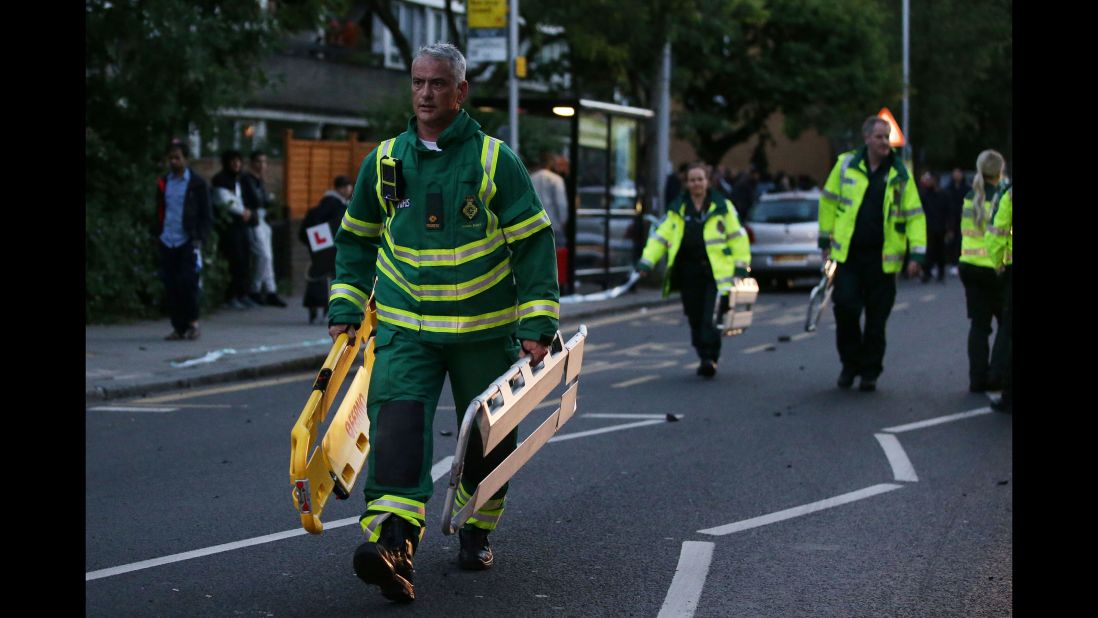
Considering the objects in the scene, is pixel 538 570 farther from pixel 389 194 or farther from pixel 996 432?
pixel 996 432

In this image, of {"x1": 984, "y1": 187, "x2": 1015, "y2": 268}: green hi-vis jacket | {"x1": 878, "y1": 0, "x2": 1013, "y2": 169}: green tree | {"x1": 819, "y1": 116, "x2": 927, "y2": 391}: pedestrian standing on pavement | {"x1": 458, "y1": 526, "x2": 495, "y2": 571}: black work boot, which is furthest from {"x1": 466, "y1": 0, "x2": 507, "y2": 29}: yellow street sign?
{"x1": 878, "y1": 0, "x2": 1013, "y2": 169}: green tree

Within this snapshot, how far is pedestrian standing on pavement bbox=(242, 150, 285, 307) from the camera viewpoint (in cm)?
1934

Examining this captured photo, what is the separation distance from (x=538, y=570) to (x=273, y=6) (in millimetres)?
15459

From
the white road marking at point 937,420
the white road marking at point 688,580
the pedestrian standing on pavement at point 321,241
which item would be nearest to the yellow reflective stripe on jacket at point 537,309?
the white road marking at point 688,580

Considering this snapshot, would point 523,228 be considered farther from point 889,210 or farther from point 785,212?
point 785,212

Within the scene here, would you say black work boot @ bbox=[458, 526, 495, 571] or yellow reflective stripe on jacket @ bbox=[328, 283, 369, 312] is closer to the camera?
yellow reflective stripe on jacket @ bbox=[328, 283, 369, 312]

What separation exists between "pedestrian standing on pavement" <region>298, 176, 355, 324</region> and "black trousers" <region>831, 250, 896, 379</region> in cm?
575

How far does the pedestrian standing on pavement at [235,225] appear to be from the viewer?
1872 cm

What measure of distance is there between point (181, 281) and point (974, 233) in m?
6.96

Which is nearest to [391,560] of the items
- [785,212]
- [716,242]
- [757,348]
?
[716,242]

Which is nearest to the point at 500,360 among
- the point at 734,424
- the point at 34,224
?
the point at 34,224

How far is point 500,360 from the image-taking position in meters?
5.71

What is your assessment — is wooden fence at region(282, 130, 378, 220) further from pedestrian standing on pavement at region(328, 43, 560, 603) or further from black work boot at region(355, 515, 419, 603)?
black work boot at region(355, 515, 419, 603)

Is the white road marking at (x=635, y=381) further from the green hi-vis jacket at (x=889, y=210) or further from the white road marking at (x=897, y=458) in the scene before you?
the white road marking at (x=897, y=458)
